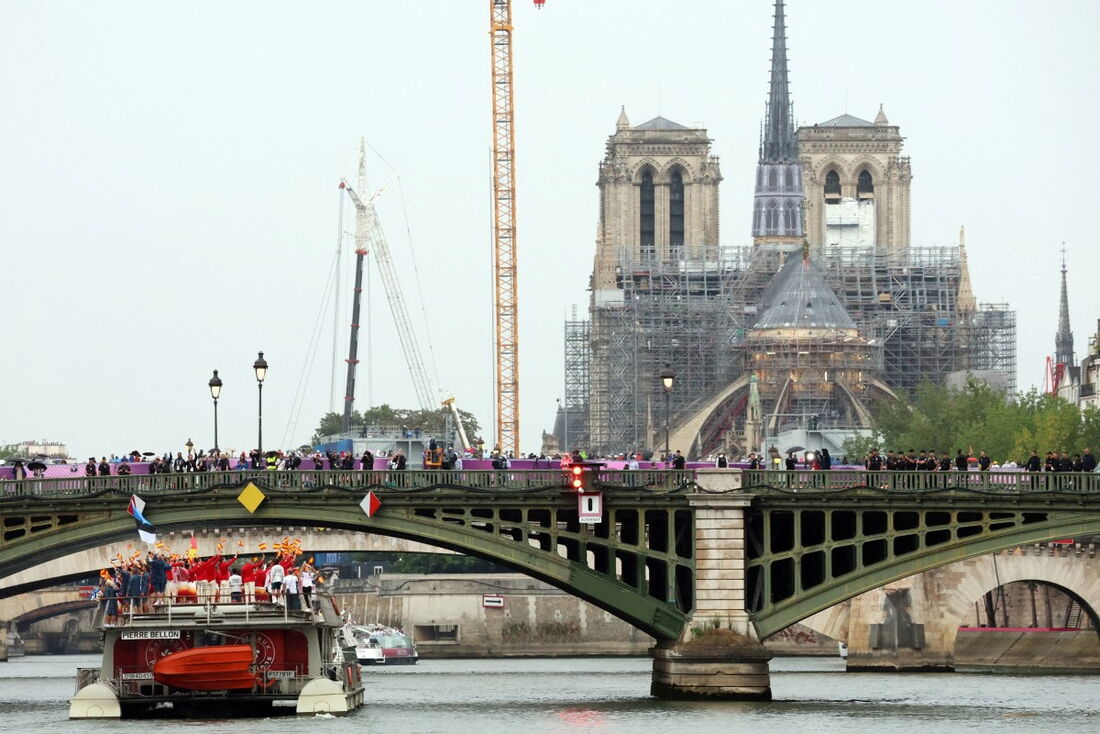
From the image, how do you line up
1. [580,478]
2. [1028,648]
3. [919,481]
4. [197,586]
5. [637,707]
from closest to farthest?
[197,586] < [580,478] < [919,481] < [637,707] < [1028,648]

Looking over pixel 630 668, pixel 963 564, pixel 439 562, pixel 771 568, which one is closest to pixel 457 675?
pixel 630 668

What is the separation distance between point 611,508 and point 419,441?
71002 mm

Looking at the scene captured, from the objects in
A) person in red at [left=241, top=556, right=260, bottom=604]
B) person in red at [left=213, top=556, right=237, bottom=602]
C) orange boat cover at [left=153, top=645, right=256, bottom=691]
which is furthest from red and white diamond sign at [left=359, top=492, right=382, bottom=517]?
orange boat cover at [left=153, top=645, right=256, bottom=691]

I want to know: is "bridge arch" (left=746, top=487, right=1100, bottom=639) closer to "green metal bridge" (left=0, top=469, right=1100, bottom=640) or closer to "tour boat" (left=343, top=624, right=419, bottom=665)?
"green metal bridge" (left=0, top=469, right=1100, bottom=640)

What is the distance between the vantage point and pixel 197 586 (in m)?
80.1

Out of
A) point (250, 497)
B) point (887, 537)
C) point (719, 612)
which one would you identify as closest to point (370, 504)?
point (250, 497)

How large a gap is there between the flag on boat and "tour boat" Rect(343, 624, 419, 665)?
54.9 meters

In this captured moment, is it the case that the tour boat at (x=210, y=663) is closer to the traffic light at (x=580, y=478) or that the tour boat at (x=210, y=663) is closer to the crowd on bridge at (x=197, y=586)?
the crowd on bridge at (x=197, y=586)

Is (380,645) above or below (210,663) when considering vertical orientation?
below

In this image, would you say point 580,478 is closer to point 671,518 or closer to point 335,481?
point 671,518

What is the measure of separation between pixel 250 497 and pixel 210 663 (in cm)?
712

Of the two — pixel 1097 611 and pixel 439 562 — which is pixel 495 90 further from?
pixel 1097 611

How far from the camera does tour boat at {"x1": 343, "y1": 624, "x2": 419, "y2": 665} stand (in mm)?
139125

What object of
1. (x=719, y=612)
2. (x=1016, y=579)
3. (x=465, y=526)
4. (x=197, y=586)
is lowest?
(x=719, y=612)
